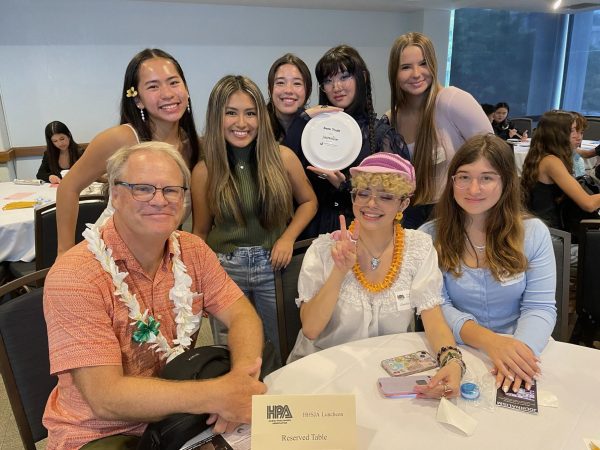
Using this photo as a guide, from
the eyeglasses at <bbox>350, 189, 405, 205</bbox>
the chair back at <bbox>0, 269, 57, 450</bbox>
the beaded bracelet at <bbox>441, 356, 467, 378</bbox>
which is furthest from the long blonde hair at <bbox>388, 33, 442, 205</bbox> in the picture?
the chair back at <bbox>0, 269, 57, 450</bbox>

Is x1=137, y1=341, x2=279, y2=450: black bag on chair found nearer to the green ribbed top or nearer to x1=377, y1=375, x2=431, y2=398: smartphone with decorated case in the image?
x1=377, y1=375, x2=431, y2=398: smartphone with decorated case

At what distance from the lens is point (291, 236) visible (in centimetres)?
206

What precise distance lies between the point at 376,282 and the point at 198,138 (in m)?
1.19

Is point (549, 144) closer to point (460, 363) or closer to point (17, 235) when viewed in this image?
point (460, 363)

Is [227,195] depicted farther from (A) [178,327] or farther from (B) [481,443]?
(B) [481,443]

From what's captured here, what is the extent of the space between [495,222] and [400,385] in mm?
809

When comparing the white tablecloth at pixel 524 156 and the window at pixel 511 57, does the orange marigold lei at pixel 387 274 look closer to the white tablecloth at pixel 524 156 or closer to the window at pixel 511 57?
the white tablecloth at pixel 524 156

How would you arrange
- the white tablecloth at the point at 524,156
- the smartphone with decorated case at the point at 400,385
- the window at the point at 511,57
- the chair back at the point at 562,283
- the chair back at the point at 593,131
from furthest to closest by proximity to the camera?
the window at the point at 511,57 → the chair back at the point at 593,131 → the white tablecloth at the point at 524,156 → the chair back at the point at 562,283 → the smartphone with decorated case at the point at 400,385

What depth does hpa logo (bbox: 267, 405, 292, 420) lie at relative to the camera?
0.95 m

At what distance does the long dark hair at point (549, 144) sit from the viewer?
3.18m

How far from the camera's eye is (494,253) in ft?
5.50

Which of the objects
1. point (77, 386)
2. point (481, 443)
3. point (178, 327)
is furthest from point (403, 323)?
point (77, 386)

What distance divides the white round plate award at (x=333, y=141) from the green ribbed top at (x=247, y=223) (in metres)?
0.33

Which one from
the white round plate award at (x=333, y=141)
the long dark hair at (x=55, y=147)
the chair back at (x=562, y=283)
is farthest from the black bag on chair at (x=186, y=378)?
the long dark hair at (x=55, y=147)
